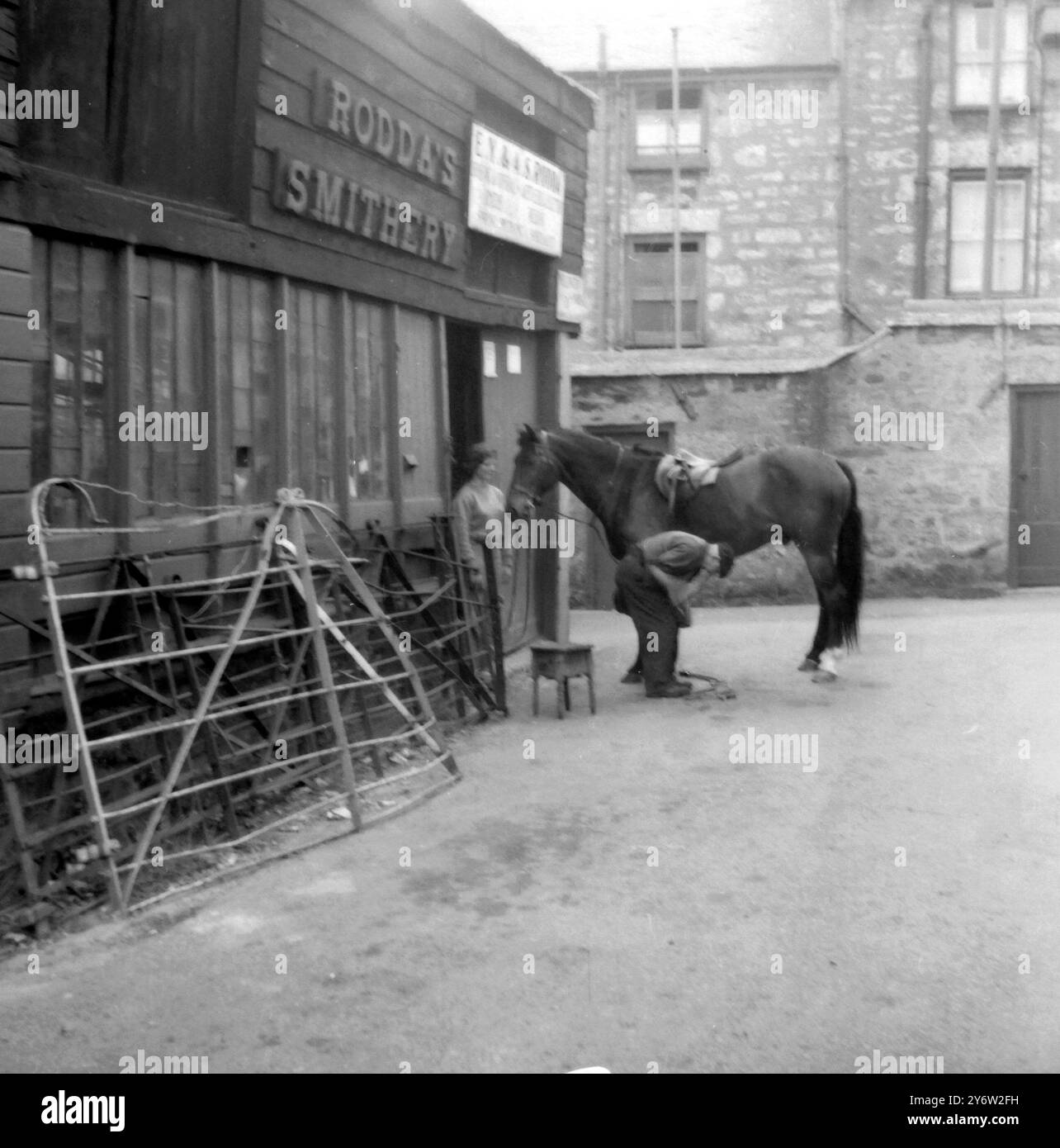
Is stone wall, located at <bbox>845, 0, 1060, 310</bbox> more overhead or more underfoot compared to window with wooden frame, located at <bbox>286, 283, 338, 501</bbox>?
more overhead

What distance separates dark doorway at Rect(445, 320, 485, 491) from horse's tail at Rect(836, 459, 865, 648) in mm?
3195

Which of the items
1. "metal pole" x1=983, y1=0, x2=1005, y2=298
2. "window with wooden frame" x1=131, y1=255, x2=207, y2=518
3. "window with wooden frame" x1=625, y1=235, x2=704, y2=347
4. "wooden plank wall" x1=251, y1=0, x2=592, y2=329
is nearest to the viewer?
"window with wooden frame" x1=131, y1=255, x2=207, y2=518

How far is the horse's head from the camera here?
39.2ft

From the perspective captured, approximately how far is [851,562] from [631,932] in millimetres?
6844

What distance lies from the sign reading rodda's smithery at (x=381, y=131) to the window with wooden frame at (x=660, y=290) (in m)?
14.4

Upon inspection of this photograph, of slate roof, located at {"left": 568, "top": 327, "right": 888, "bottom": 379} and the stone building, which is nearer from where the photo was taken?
slate roof, located at {"left": 568, "top": 327, "right": 888, "bottom": 379}

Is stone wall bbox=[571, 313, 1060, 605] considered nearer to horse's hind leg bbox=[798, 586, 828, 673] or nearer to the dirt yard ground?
horse's hind leg bbox=[798, 586, 828, 673]

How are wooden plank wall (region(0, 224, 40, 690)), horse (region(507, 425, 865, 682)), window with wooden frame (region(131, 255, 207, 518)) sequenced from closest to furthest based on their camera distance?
1. wooden plank wall (region(0, 224, 40, 690))
2. window with wooden frame (region(131, 255, 207, 518))
3. horse (region(507, 425, 865, 682))

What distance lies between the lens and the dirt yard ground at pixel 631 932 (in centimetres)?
481

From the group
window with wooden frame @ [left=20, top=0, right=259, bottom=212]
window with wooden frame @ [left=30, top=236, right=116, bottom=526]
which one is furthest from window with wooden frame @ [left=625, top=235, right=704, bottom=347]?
window with wooden frame @ [left=30, top=236, right=116, bottom=526]

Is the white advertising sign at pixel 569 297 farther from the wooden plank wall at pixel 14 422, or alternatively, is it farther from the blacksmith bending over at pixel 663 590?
the wooden plank wall at pixel 14 422

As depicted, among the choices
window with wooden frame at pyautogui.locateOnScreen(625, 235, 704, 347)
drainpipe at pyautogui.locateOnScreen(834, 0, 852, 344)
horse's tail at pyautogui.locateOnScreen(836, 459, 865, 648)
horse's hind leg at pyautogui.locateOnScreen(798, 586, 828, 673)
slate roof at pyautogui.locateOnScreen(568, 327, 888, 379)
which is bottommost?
horse's hind leg at pyautogui.locateOnScreen(798, 586, 828, 673)
